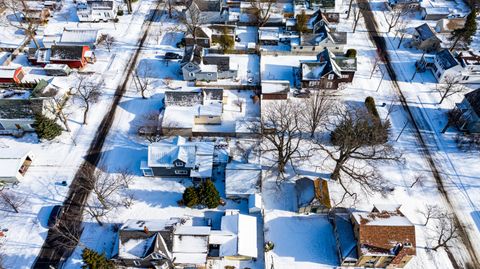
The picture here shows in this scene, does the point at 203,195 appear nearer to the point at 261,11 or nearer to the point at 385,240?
the point at 385,240

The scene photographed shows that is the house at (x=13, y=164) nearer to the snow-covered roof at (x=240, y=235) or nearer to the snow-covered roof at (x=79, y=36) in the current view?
the snow-covered roof at (x=79, y=36)

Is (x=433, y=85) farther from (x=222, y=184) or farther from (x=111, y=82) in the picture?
(x=111, y=82)

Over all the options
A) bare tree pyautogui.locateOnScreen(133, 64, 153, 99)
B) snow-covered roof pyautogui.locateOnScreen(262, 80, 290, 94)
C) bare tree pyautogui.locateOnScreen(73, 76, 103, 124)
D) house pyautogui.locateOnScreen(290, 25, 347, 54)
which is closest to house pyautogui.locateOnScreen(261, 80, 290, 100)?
snow-covered roof pyautogui.locateOnScreen(262, 80, 290, 94)

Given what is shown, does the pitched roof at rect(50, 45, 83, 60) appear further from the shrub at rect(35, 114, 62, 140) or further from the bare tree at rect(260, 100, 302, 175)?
the bare tree at rect(260, 100, 302, 175)

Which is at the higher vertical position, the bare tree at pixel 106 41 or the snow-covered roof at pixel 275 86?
the bare tree at pixel 106 41

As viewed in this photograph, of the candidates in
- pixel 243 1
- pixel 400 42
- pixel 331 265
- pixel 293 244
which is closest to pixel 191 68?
pixel 243 1

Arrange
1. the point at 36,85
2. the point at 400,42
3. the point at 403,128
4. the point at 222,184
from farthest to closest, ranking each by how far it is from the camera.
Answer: the point at 400,42, the point at 36,85, the point at 403,128, the point at 222,184

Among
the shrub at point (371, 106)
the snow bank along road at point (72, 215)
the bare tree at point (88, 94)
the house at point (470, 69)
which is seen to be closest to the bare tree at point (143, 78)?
the snow bank along road at point (72, 215)
